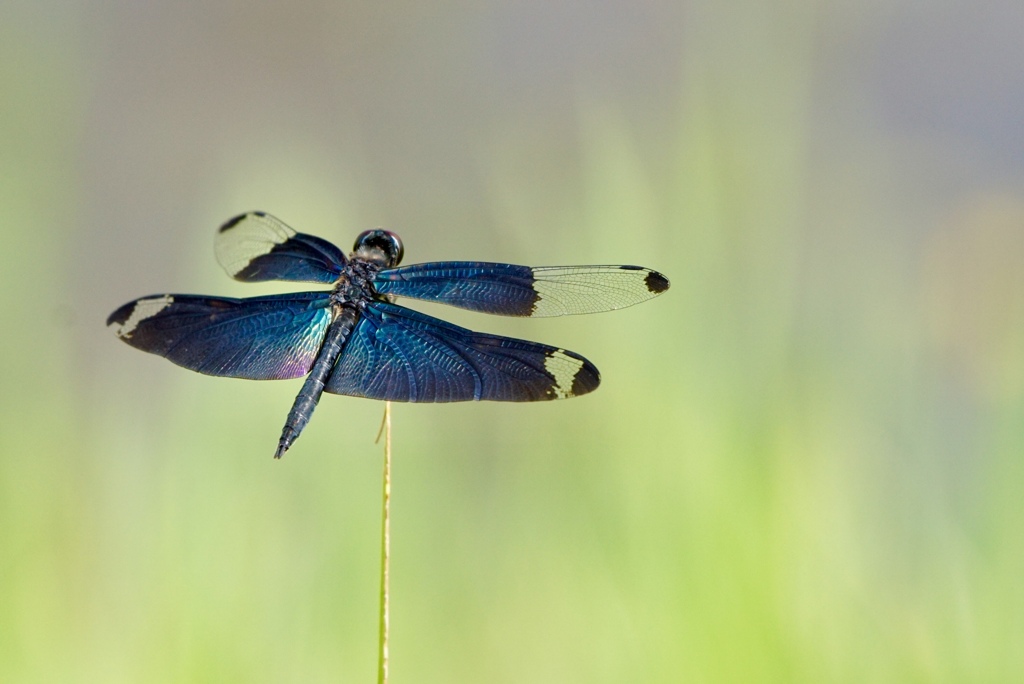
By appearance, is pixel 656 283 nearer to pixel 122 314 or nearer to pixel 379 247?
pixel 379 247

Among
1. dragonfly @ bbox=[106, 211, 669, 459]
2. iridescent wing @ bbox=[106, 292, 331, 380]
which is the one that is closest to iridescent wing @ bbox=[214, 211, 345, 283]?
dragonfly @ bbox=[106, 211, 669, 459]

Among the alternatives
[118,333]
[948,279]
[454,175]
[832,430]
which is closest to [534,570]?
[832,430]

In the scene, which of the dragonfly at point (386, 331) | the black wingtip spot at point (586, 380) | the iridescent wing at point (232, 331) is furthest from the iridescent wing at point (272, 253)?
the black wingtip spot at point (586, 380)

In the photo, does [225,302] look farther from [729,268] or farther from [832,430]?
[832,430]

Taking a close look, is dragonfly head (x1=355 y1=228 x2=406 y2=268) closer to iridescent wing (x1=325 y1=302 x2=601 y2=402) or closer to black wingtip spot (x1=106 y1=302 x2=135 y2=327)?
iridescent wing (x1=325 y1=302 x2=601 y2=402)

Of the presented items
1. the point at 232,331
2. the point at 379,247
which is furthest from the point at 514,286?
the point at 232,331
